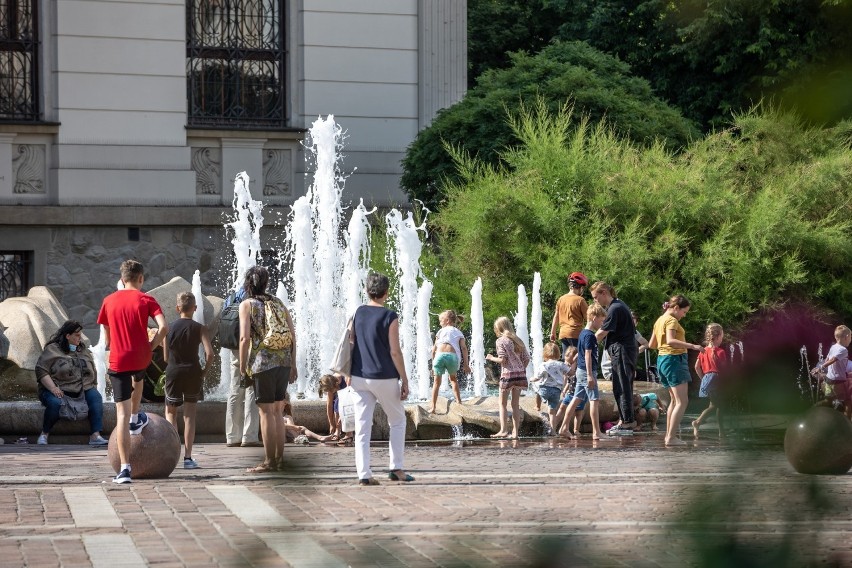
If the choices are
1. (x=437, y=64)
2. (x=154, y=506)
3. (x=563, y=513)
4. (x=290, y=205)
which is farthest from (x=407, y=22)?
(x=563, y=513)

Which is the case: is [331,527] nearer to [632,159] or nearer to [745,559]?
[745,559]

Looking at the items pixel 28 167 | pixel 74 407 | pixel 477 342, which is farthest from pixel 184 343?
pixel 28 167

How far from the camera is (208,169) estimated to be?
23234mm

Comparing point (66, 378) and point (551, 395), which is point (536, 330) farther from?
point (66, 378)

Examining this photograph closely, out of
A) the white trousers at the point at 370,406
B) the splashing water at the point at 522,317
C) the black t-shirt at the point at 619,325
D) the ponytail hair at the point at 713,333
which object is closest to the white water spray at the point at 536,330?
the splashing water at the point at 522,317

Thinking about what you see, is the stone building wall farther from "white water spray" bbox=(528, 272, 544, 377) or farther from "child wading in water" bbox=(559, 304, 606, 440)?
"child wading in water" bbox=(559, 304, 606, 440)

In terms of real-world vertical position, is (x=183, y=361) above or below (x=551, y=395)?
above

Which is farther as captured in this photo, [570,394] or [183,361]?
[570,394]

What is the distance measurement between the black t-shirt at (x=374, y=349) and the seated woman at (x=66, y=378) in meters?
5.10

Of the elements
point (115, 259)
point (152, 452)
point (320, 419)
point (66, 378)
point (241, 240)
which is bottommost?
point (320, 419)

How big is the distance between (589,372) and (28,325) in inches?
270

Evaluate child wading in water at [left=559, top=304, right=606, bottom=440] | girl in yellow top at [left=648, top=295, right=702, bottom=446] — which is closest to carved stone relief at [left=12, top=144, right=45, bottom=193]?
child wading in water at [left=559, top=304, right=606, bottom=440]

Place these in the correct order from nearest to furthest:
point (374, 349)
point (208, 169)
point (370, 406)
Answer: point (374, 349) < point (370, 406) < point (208, 169)

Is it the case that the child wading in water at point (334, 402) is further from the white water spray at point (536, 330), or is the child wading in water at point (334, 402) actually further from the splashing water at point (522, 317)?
the splashing water at point (522, 317)
